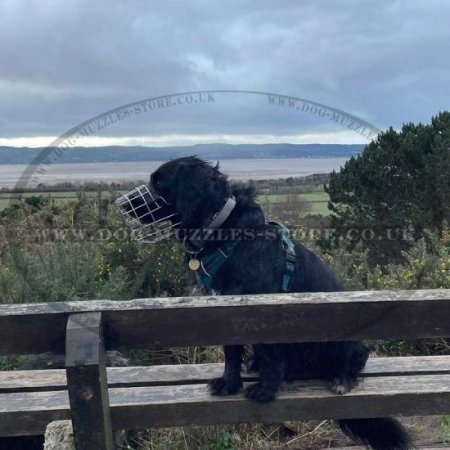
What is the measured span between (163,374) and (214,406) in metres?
0.38

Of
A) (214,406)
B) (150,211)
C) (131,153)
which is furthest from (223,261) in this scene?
(131,153)

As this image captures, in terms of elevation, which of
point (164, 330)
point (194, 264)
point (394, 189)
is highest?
point (394, 189)

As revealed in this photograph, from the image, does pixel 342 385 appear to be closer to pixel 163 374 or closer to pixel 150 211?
pixel 163 374

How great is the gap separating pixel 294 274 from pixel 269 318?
30.7 inches

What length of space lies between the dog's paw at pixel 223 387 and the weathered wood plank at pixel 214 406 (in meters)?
0.04

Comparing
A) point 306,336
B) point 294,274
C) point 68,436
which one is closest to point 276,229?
point 294,274

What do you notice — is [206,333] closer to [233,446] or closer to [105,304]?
[105,304]

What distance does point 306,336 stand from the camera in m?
2.14

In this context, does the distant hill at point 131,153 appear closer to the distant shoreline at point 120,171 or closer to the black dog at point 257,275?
the distant shoreline at point 120,171

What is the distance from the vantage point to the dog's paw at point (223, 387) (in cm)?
254

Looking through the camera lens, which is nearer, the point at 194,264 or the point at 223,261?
the point at 223,261

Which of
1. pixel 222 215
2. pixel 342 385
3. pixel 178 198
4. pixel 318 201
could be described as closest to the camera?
pixel 342 385

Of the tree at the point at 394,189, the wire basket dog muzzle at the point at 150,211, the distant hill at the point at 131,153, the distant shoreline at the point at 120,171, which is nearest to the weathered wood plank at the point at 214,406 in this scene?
the wire basket dog muzzle at the point at 150,211

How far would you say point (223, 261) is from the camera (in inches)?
110
